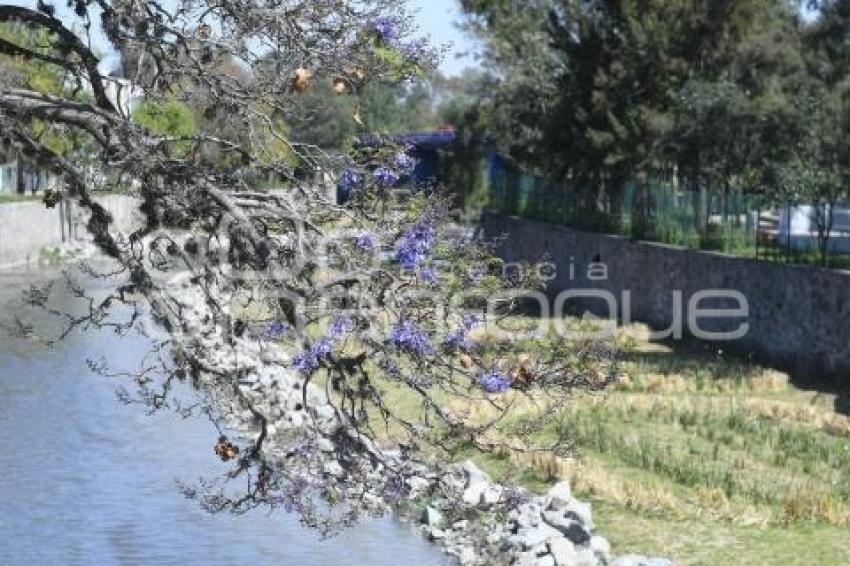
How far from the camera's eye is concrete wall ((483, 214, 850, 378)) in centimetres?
2569

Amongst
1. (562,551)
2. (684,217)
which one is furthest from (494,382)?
(684,217)

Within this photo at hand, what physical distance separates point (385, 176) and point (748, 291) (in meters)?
19.5

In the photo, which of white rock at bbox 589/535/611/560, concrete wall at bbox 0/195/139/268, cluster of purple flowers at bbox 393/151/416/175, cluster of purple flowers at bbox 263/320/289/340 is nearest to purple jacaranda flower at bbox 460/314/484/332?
cluster of purple flowers at bbox 263/320/289/340

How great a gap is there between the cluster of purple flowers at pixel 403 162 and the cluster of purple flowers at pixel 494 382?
1668mm

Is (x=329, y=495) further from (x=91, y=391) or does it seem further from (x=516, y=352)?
(x=91, y=391)

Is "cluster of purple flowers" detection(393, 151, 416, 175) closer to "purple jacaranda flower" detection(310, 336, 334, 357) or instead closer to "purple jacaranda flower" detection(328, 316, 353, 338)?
A: "purple jacaranda flower" detection(328, 316, 353, 338)

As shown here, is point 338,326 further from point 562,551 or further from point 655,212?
point 655,212

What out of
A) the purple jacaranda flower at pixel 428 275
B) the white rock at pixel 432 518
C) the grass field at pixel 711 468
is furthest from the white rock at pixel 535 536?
the purple jacaranda flower at pixel 428 275

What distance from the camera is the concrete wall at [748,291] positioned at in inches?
1011

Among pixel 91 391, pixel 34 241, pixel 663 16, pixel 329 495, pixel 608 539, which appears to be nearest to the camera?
pixel 329 495

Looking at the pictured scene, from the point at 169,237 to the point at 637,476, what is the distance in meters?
8.50

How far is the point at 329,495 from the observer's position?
396 inches

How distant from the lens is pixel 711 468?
1766 centimetres

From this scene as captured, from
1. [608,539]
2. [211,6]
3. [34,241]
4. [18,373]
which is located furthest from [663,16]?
[211,6]
